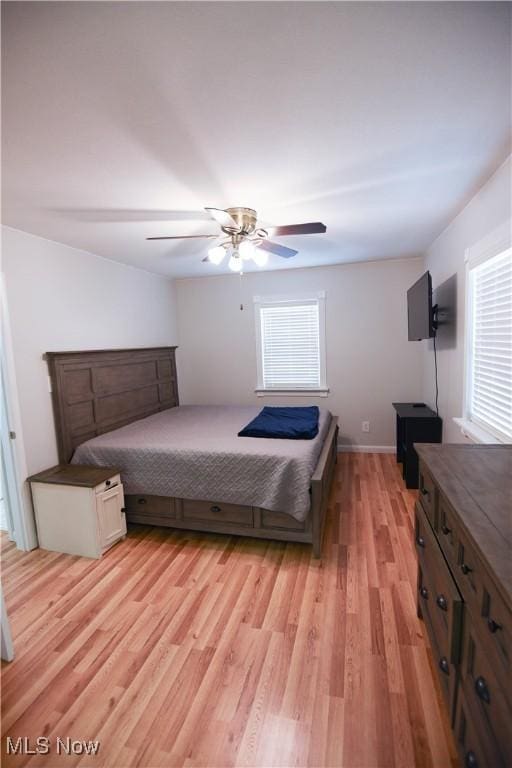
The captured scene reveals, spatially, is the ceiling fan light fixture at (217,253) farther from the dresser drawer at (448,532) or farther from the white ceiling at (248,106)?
the dresser drawer at (448,532)

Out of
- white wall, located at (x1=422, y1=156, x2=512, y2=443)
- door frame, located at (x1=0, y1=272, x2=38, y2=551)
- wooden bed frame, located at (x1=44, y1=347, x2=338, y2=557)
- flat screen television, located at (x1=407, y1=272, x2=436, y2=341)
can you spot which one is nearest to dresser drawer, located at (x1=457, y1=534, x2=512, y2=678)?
wooden bed frame, located at (x1=44, y1=347, x2=338, y2=557)

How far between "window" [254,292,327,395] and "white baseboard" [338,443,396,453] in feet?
2.68

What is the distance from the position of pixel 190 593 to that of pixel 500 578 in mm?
1928

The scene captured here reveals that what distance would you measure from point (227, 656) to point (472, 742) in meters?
1.11

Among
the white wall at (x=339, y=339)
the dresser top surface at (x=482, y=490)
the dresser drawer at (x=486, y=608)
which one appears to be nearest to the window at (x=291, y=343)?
the white wall at (x=339, y=339)

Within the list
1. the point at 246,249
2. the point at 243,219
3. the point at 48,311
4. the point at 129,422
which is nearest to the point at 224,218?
the point at 243,219

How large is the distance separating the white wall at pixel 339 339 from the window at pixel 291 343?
0.11 meters

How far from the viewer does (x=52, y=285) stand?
2.96 m

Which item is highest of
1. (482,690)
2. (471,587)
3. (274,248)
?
(274,248)

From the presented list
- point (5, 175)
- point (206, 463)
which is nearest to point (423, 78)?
point (5, 175)

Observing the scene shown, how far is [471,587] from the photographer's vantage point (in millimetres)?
1023

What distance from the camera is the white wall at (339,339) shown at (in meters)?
4.33

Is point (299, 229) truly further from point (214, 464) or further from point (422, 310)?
point (214, 464)

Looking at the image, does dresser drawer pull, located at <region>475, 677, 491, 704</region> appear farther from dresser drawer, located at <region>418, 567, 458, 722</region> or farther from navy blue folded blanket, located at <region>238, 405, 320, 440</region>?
navy blue folded blanket, located at <region>238, 405, 320, 440</region>
